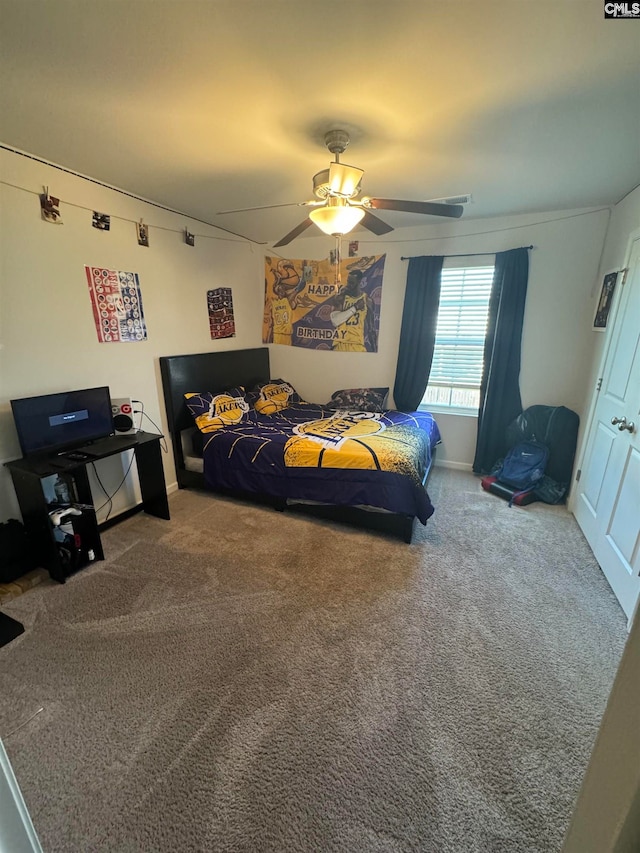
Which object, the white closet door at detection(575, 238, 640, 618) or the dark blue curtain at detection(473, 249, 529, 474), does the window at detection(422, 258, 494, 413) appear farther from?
the white closet door at detection(575, 238, 640, 618)

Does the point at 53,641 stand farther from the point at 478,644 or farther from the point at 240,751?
the point at 478,644

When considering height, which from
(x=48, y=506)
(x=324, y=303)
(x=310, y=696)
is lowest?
(x=310, y=696)

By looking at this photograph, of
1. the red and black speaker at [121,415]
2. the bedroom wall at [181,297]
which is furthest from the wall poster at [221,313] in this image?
the red and black speaker at [121,415]

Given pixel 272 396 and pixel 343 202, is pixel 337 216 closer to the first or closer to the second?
pixel 343 202

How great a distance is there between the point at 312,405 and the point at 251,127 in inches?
104

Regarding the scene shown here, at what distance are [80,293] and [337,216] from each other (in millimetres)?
1850

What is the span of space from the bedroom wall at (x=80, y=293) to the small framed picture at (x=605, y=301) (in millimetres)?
3494

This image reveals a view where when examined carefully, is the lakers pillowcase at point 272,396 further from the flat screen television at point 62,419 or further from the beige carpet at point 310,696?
the beige carpet at point 310,696

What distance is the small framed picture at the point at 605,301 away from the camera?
2688 millimetres

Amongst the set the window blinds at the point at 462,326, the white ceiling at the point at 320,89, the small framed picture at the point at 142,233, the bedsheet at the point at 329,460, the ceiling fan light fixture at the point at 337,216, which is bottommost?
the bedsheet at the point at 329,460

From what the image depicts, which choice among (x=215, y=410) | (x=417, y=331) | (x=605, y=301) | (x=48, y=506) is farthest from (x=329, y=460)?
(x=605, y=301)

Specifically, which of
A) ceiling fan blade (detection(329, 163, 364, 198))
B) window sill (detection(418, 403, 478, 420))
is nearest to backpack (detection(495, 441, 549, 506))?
window sill (detection(418, 403, 478, 420))

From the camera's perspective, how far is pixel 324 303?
411 centimetres

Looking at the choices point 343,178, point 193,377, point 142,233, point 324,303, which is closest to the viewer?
point 343,178
